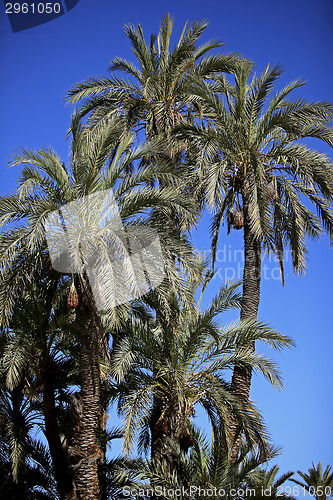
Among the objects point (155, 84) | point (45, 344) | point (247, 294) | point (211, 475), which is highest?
point (155, 84)

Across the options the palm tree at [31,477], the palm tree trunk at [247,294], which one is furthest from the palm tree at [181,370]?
the palm tree at [31,477]

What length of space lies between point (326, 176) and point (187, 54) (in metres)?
6.03

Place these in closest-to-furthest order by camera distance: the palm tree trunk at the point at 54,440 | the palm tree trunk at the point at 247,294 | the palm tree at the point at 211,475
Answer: the palm tree at the point at 211,475 < the palm tree trunk at the point at 247,294 < the palm tree trunk at the point at 54,440

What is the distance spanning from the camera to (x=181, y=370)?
1510 centimetres

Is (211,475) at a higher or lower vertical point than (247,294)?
lower

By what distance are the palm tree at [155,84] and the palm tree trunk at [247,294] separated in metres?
3.87

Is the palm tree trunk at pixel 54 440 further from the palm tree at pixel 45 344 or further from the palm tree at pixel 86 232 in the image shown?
the palm tree at pixel 86 232

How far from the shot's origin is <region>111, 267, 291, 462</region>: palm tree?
15.1 m

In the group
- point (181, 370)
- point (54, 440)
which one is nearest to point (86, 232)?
point (181, 370)

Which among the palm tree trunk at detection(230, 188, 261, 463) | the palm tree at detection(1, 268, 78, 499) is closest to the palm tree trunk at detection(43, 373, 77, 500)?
the palm tree at detection(1, 268, 78, 499)

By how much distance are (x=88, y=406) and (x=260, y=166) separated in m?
7.02

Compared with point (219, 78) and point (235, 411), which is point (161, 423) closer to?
point (235, 411)

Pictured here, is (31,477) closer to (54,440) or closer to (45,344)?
(54,440)

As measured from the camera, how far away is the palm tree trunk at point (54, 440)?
1705 centimetres
